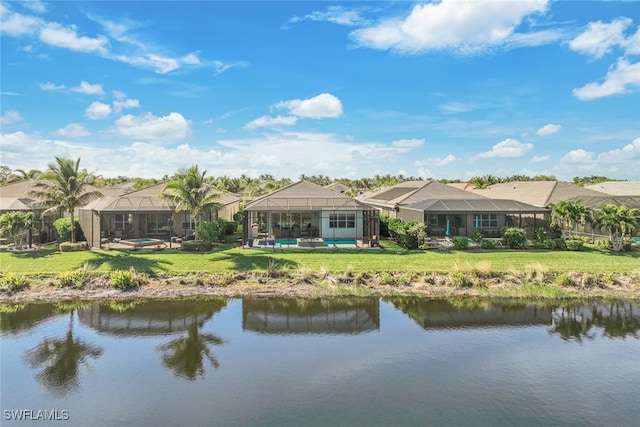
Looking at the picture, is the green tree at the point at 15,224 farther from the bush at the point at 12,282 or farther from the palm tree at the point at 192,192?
the palm tree at the point at 192,192

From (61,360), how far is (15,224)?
16.1 meters

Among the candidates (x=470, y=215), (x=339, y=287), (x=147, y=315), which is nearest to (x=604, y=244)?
Answer: (x=470, y=215)

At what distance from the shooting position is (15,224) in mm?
25453

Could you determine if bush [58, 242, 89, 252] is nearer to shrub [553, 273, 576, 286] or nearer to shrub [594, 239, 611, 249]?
shrub [553, 273, 576, 286]

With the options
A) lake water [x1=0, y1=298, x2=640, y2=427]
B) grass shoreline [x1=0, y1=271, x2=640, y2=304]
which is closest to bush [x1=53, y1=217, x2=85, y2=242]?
grass shoreline [x1=0, y1=271, x2=640, y2=304]

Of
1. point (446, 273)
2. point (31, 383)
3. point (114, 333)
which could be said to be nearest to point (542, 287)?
point (446, 273)

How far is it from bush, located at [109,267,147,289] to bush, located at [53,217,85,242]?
9678 mm

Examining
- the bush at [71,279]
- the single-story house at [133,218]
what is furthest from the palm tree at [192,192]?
the bush at [71,279]

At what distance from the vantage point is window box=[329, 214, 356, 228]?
32312mm

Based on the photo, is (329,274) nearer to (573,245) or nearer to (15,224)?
(573,245)

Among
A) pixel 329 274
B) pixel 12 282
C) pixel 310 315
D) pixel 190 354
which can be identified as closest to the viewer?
pixel 190 354

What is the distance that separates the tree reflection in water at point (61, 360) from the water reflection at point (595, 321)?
1636 centimetres

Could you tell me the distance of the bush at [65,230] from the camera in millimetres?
29062

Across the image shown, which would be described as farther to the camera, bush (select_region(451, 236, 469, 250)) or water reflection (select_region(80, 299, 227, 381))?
bush (select_region(451, 236, 469, 250))
